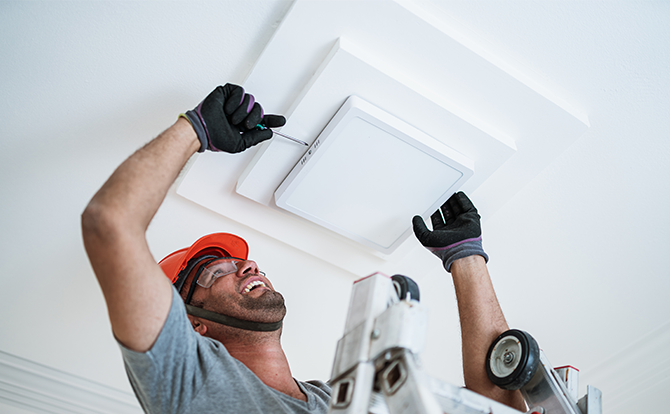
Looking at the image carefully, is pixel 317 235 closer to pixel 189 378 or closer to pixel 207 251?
pixel 207 251

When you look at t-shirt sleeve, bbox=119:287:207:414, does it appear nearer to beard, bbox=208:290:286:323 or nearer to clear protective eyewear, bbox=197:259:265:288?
beard, bbox=208:290:286:323

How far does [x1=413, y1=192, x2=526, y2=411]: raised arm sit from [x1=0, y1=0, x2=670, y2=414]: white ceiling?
176 mm

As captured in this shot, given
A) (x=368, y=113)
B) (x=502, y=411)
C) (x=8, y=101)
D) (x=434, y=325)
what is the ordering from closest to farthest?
1. (x=502, y=411)
2. (x=368, y=113)
3. (x=8, y=101)
4. (x=434, y=325)

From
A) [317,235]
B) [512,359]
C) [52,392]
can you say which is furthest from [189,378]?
[52,392]

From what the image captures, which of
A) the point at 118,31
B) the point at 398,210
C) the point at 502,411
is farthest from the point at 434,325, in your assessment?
the point at 118,31

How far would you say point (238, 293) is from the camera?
4.53 ft

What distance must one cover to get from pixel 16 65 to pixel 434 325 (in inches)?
62.9

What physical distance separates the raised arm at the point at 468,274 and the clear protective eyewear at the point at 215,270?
23.9 inches

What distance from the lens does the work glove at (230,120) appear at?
1.08 m

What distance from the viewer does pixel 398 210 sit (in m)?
1.31

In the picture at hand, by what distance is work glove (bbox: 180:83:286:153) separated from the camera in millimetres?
1078

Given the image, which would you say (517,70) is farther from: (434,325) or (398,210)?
(434,325)

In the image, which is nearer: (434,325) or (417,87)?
(417,87)

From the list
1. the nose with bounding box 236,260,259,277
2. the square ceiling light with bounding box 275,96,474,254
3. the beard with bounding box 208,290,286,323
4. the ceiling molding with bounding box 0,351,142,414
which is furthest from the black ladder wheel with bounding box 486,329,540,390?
the ceiling molding with bounding box 0,351,142,414
